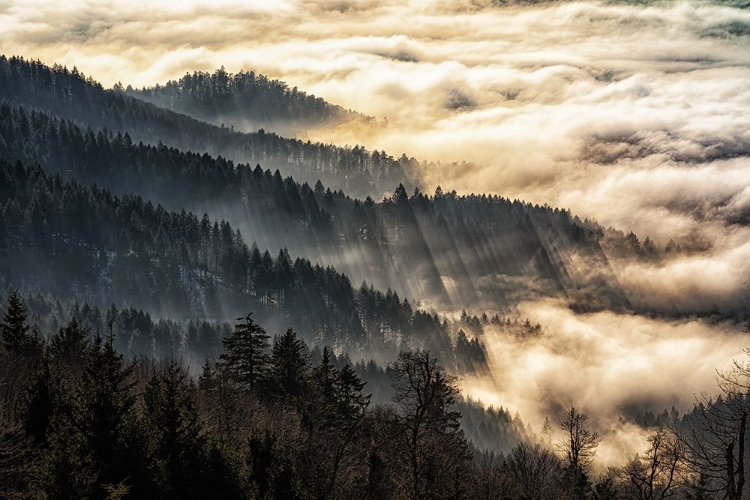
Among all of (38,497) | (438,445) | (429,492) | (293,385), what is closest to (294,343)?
(293,385)

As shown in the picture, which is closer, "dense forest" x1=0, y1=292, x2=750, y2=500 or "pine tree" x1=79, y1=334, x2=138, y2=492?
"dense forest" x1=0, y1=292, x2=750, y2=500

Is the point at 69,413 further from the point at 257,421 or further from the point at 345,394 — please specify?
the point at 345,394

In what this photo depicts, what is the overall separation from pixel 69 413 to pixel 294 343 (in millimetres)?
31353

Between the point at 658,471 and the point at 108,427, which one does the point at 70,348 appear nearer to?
the point at 108,427

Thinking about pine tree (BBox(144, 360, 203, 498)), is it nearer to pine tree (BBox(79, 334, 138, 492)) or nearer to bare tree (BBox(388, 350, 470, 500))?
pine tree (BBox(79, 334, 138, 492))

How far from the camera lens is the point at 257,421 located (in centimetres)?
6247

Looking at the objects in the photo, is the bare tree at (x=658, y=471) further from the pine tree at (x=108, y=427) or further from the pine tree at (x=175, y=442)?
the pine tree at (x=108, y=427)

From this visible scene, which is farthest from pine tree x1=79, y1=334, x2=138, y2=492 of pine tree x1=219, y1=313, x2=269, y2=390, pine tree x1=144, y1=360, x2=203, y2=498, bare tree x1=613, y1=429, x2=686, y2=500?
pine tree x1=219, y1=313, x2=269, y2=390

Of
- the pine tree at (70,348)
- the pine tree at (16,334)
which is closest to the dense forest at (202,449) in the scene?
the pine tree at (16,334)

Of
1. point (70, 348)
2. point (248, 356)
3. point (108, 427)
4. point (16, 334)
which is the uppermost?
point (108, 427)

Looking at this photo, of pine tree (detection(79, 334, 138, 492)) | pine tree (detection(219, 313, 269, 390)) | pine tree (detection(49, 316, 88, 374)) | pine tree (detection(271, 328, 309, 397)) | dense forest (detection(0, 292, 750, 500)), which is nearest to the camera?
dense forest (detection(0, 292, 750, 500))

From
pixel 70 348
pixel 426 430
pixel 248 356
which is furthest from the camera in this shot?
pixel 70 348

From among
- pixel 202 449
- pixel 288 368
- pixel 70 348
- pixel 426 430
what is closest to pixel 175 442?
pixel 202 449

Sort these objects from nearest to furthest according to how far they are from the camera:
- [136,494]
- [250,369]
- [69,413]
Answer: [136,494]
[69,413]
[250,369]
